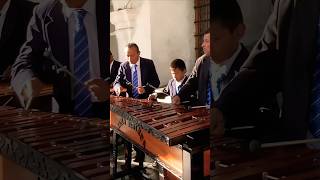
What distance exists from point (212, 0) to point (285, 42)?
0.41 m

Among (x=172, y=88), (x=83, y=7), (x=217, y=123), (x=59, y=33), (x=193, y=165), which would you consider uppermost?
(x=83, y=7)

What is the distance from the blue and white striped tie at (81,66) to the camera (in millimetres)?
2090

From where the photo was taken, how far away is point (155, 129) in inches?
77.6

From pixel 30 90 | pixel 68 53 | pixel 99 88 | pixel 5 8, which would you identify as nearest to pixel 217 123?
pixel 99 88

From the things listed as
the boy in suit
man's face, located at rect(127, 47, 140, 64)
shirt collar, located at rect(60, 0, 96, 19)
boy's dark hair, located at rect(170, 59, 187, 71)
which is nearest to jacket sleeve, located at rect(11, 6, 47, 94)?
shirt collar, located at rect(60, 0, 96, 19)

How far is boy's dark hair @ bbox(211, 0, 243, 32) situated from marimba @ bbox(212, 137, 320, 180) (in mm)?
582

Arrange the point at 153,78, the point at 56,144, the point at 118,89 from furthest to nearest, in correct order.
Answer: the point at 153,78 < the point at 118,89 < the point at 56,144

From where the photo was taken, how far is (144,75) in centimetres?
331

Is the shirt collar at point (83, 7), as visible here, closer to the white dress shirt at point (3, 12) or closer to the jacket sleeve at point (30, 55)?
the jacket sleeve at point (30, 55)

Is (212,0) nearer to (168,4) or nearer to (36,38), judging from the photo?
(36,38)

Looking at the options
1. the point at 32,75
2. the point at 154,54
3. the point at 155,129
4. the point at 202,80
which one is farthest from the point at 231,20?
the point at 154,54

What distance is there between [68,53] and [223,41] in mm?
918

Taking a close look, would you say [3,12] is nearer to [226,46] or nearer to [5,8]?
[5,8]

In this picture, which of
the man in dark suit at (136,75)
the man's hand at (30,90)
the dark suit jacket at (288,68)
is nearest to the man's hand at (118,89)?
the man in dark suit at (136,75)
